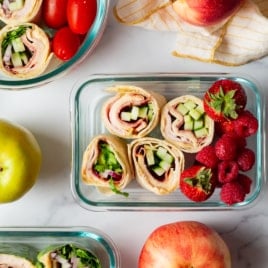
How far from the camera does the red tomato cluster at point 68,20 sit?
136 cm

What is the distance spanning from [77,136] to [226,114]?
0.26m

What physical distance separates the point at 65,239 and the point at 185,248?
0.71 feet

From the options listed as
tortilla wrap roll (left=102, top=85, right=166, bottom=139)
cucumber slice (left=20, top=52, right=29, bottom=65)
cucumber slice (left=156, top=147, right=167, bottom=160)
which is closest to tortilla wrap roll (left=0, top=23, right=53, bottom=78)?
cucumber slice (left=20, top=52, right=29, bottom=65)

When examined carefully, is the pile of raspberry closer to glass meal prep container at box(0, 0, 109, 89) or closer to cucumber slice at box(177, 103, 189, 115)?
cucumber slice at box(177, 103, 189, 115)

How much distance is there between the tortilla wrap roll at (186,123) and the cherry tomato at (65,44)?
18 cm

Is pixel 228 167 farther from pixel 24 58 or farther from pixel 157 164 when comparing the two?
pixel 24 58

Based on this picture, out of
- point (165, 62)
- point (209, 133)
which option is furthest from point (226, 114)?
point (165, 62)

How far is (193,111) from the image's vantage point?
1333 millimetres

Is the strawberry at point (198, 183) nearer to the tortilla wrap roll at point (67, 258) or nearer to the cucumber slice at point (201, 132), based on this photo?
the cucumber slice at point (201, 132)

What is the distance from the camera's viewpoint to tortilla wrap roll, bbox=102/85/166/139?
1.33 metres

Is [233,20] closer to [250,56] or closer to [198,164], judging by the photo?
[250,56]

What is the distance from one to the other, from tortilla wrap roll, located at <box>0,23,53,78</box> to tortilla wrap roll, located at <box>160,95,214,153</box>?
0.72 feet

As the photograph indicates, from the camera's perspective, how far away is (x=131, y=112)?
134 centimetres

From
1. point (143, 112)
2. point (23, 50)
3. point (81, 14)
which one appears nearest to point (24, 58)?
point (23, 50)
